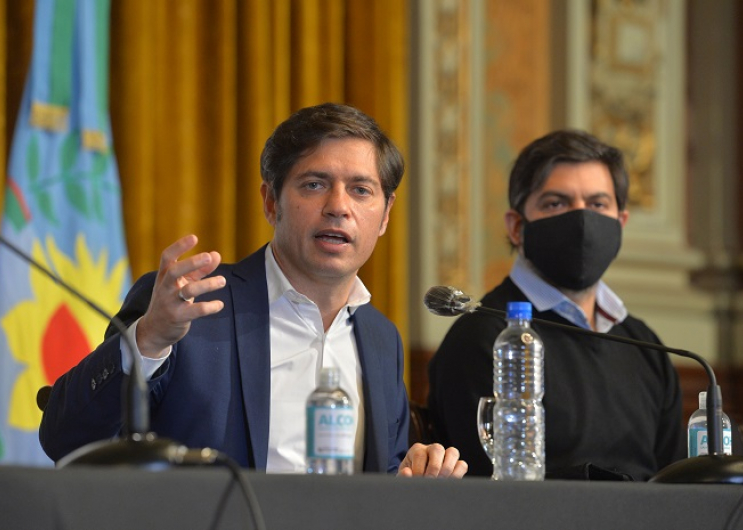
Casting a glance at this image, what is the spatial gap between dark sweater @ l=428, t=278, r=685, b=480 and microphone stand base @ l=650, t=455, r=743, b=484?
3.04 ft

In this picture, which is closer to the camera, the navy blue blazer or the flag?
the navy blue blazer

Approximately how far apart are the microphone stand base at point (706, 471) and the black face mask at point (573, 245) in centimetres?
118

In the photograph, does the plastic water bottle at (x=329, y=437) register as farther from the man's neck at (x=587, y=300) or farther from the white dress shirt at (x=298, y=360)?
the man's neck at (x=587, y=300)

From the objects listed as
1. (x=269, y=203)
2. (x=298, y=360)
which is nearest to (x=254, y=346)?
(x=298, y=360)

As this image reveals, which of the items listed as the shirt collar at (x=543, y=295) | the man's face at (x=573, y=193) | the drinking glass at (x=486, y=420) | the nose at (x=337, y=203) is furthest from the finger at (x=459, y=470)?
the man's face at (x=573, y=193)

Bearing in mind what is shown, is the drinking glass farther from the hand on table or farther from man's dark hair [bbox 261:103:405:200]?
man's dark hair [bbox 261:103:405:200]

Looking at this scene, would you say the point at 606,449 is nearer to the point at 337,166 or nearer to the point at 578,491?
the point at 337,166

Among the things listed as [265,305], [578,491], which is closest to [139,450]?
[578,491]

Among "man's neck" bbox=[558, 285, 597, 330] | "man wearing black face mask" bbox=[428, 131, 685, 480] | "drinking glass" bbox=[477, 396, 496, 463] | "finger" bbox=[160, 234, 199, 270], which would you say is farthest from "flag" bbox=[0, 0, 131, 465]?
"finger" bbox=[160, 234, 199, 270]

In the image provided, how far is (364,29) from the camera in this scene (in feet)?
15.7

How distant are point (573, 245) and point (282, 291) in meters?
0.82

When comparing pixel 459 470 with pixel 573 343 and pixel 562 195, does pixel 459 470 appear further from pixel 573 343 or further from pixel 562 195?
pixel 562 195

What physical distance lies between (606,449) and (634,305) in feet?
8.23

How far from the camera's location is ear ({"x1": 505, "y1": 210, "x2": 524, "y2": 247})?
10.6 ft
